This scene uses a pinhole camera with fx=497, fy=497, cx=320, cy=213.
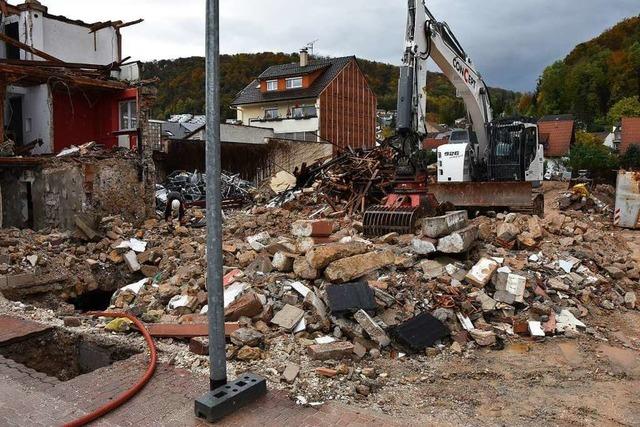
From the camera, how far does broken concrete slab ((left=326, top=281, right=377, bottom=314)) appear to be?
Answer: 592cm

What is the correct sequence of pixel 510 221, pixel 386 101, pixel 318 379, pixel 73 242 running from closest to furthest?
pixel 318 379, pixel 510 221, pixel 73 242, pixel 386 101

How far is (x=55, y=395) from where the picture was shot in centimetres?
433

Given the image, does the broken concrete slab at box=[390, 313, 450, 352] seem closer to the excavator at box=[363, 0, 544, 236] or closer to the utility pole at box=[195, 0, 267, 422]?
the utility pole at box=[195, 0, 267, 422]

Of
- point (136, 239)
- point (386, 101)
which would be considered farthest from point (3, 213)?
point (386, 101)

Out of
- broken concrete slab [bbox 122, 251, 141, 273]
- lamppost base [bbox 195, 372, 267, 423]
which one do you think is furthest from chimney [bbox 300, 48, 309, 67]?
lamppost base [bbox 195, 372, 267, 423]

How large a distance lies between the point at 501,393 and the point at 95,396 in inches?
146

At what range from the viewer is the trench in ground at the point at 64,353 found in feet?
17.9

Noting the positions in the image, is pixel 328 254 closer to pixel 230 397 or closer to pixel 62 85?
pixel 230 397

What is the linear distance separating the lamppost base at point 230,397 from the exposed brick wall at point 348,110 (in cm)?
3198

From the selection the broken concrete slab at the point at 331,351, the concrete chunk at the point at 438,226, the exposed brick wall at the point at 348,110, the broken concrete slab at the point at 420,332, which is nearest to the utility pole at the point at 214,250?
the broken concrete slab at the point at 331,351

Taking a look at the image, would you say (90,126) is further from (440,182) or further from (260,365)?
(260,365)

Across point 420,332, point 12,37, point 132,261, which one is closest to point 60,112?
point 12,37

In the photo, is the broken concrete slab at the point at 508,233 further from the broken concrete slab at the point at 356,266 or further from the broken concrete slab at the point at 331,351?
the broken concrete slab at the point at 331,351

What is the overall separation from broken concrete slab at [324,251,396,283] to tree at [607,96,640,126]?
61764 millimetres
